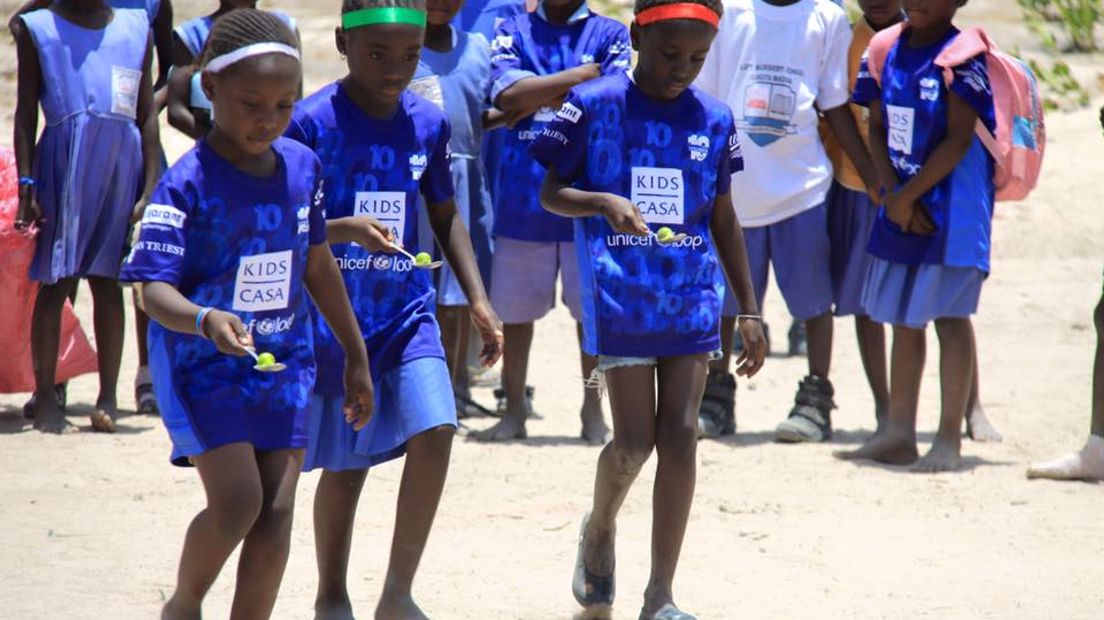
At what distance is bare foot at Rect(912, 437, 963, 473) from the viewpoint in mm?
7230

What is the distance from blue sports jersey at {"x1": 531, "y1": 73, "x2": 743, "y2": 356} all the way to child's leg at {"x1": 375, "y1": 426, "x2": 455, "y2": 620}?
0.64 m

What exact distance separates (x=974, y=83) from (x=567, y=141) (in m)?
2.71

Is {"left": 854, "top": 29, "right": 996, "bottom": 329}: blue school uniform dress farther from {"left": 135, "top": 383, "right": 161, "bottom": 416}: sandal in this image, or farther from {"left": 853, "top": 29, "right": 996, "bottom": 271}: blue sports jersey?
{"left": 135, "top": 383, "right": 161, "bottom": 416}: sandal

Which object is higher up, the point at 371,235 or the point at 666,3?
the point at 666,3

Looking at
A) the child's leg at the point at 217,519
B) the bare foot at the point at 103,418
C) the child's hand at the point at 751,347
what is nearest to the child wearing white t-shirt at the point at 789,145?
the child's hand at the point at 751,347

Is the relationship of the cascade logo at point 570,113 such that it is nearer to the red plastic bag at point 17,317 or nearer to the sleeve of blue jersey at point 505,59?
the sleeve of blue jersey at point 505,59

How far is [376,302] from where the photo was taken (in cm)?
469

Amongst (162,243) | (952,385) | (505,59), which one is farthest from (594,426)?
(162,243)

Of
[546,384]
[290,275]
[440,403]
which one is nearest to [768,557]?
[440,403]

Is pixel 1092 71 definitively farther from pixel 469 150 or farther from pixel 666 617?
pixel 666 617

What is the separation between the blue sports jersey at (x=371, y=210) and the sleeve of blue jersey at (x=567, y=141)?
0.49m

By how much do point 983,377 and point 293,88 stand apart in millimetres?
6323

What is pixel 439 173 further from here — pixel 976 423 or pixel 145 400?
pixel 976 423

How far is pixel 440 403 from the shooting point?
4.66m
